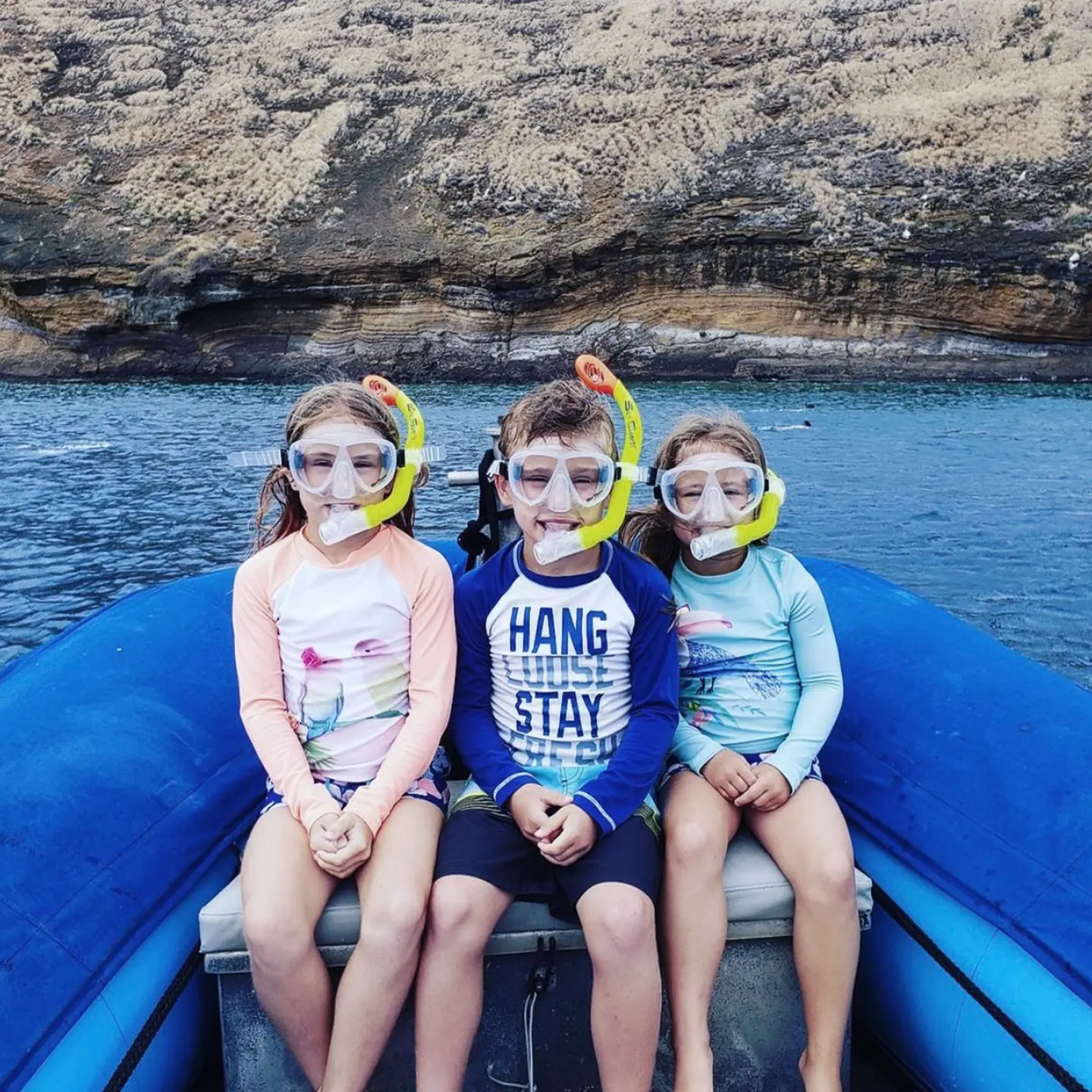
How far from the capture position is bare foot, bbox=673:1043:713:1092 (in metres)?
1.80

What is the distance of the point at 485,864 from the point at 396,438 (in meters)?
1.01

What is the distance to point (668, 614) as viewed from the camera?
220 cm

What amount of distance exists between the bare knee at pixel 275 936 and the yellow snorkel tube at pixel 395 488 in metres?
0.80

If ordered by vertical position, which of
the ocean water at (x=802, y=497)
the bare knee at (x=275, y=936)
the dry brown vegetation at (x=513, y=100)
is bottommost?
the ocean water at (x=802, y=497)

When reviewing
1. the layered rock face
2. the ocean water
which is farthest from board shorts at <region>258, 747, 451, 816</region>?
the layered rock face

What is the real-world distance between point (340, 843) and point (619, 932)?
1.87 feet

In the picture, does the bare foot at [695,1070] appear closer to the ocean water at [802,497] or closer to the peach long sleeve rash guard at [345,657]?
the peach long sleeve rash guard at [345,657]

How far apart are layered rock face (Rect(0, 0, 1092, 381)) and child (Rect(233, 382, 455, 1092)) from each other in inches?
1043

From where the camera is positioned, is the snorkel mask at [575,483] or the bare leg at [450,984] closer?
the bare leg at [450,984]

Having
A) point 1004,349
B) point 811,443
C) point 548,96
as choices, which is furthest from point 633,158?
point 811,443

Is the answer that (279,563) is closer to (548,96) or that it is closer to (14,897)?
(14,897)

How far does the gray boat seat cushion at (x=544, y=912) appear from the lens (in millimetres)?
1849

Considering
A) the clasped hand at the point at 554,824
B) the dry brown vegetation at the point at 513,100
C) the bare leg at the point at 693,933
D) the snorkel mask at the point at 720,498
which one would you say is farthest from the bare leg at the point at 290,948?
the dry brown vegetation at the point at 513,100

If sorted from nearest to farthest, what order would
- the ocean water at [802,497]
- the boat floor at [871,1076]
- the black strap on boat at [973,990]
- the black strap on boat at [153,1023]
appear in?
1. the black strap on boat at [973,990]
2. the black strap on boat at [153,1023]
3. the boat floor at [871,1076]
4. the ocean water at [802,497]
